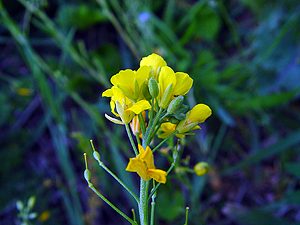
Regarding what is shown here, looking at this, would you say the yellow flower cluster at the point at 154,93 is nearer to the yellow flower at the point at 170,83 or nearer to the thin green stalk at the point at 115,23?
the yellow flower at the point at 170,83

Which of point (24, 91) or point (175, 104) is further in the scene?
point (24, 91)

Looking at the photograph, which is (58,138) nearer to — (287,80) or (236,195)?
(236,195)

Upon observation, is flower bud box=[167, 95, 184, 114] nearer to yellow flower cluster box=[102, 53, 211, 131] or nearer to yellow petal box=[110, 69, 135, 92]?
yellow flower cluster box=[102, 53, 211, 131]

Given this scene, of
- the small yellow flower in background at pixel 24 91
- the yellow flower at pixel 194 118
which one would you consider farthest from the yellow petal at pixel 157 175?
the small yellow flower in background at pixel 24 91

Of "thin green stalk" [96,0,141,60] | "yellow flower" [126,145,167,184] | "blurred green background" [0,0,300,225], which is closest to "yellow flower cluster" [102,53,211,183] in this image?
"yellow flower" [126,145,167,184]

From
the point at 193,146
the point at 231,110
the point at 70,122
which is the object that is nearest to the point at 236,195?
the point at 193,146

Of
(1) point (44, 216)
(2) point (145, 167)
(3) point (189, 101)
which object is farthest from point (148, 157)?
(1) point (44, 216)

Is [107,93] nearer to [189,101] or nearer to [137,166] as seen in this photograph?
[137,166]
